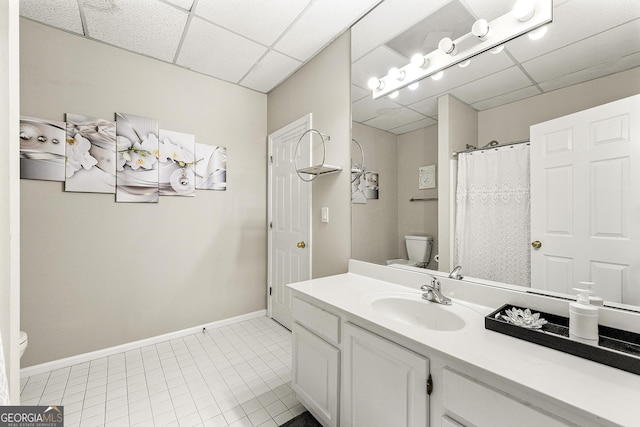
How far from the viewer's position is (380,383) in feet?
3.64

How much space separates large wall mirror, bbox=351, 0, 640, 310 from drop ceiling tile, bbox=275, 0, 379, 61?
0.12 m

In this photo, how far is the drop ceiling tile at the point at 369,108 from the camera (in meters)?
1.81

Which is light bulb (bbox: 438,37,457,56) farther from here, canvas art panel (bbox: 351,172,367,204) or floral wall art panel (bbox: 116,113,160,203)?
floral wall art panel (bbox: 116,113,160,203)

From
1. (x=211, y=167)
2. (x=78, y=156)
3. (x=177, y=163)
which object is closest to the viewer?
(x=78, y=156)

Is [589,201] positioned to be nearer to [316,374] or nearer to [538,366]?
[538,366]

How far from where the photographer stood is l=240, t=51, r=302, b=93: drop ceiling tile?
250 cm

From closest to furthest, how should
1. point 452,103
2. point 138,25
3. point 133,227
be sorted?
1. point 452,103
2. point 138,25
3. point 133,227

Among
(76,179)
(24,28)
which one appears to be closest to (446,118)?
(76,179)

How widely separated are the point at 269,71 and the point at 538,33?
2.21m

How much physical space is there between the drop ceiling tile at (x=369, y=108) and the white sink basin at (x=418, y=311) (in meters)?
1.21

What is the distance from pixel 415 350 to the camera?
39.4 inches

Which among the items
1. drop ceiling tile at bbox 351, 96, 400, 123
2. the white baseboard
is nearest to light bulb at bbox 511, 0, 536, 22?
drop ceiling tile at bbox 351, 96, 400, 123

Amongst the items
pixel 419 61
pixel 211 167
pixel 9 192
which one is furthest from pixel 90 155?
pixel 419 61

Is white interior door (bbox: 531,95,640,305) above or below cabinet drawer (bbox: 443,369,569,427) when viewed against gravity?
above
